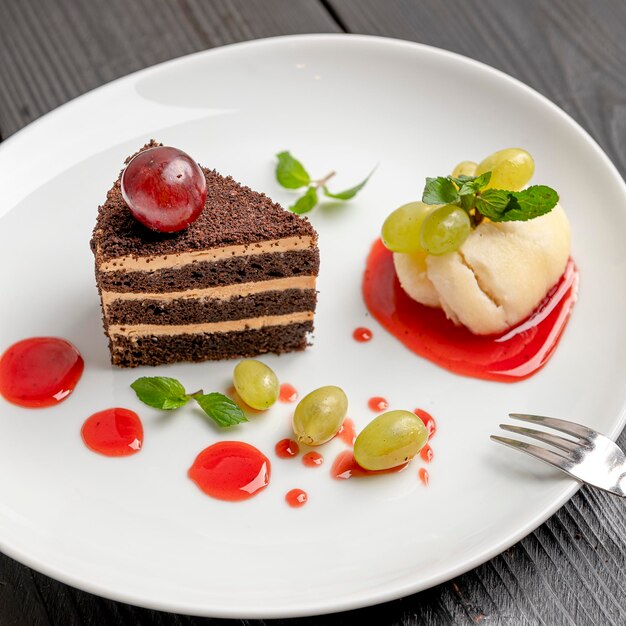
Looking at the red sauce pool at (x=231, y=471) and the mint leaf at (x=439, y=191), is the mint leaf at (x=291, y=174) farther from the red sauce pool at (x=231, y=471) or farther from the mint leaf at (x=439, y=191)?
the red sauce pool at (x=231, y=471)

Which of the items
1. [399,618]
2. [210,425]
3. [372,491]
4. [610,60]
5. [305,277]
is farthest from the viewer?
[610,60]

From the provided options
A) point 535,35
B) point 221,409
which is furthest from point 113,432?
point 535,35

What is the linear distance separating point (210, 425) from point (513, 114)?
1.90 metres

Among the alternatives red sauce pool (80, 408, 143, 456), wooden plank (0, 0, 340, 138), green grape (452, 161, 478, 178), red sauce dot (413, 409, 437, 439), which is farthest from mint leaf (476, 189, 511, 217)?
wooden plank (0, 0, 340, 138)

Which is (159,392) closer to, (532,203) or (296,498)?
(296,498)

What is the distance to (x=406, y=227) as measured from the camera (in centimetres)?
311

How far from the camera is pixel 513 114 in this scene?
371 cm

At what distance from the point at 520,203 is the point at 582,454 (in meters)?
0.88

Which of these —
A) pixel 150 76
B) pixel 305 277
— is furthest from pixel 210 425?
pixel 150 76

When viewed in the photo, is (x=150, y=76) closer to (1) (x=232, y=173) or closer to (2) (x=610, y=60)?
(1) (x=232, y=173)

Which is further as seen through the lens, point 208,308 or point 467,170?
point 467,170

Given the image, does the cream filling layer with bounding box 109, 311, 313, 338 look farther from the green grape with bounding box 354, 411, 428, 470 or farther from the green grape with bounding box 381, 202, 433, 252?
the green grape with bounding box 354, 411, 428, 470

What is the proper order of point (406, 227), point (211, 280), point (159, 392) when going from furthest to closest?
point (406, 227)
point (211, 280)
point (159, 392)

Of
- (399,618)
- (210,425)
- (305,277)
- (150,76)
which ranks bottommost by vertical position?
(399,618)
